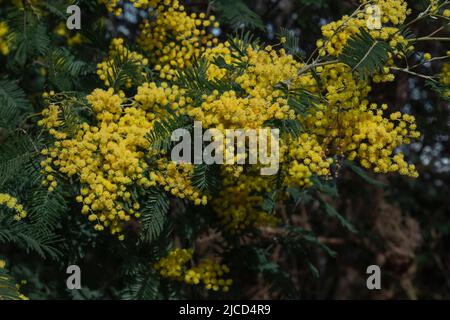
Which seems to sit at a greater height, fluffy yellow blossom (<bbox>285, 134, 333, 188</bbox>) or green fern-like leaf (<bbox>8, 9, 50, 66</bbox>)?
green fern-like leaf (<bbox>8, 9, 50, 66</bbox>)

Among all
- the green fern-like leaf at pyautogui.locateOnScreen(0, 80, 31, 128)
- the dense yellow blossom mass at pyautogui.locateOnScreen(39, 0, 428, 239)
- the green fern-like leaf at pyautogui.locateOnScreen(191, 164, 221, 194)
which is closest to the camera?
the dense yellow blossom mass at pyautogui.locateOnScreen(39, 0, 428, 239)

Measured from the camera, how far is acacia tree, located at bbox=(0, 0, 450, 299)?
224cm

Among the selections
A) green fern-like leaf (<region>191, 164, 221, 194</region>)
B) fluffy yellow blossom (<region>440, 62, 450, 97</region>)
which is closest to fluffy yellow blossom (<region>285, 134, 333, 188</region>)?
green fern-like leaf (<region>191, 164, 221, 194</region>)

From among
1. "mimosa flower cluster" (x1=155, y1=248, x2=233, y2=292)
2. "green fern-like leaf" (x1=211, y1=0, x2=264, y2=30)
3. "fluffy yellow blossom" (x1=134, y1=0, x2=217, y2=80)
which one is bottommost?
"mimosa flower cluster" (x1=155, y1=248, x2=233, y2=292)

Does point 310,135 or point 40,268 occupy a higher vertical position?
point 310,135

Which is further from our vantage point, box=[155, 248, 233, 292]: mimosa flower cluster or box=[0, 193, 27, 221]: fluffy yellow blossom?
box=[155, 248, 233, 292]: mimosa flower cluster

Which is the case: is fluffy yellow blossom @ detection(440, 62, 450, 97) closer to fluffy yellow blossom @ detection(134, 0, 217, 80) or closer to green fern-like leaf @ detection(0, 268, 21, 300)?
fluffy yellow blossom @ detection(134, 0, 217, 80)

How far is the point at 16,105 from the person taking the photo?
9.86 ft

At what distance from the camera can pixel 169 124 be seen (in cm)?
233

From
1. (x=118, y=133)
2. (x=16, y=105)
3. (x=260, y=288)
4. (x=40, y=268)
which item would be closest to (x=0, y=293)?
(x=118, y=133)

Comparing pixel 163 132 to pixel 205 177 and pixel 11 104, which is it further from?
pixel 11 104

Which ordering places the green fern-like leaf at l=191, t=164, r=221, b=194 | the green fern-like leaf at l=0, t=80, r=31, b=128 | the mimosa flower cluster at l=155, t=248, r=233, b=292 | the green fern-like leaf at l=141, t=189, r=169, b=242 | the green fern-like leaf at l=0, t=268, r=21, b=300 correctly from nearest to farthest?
the green fern-like leaf at l=0, t=268, r=21, b=300, the green fern-like leaf at l=191, t=164, r=221, b=194, the green fern-like leaf at l=141, t=189, r=169, b=242, the green fern-like leaf at l=0, t=80, r=31, b=128, the mimosa flower cluster at l=155, t=248, r=233, b=292
